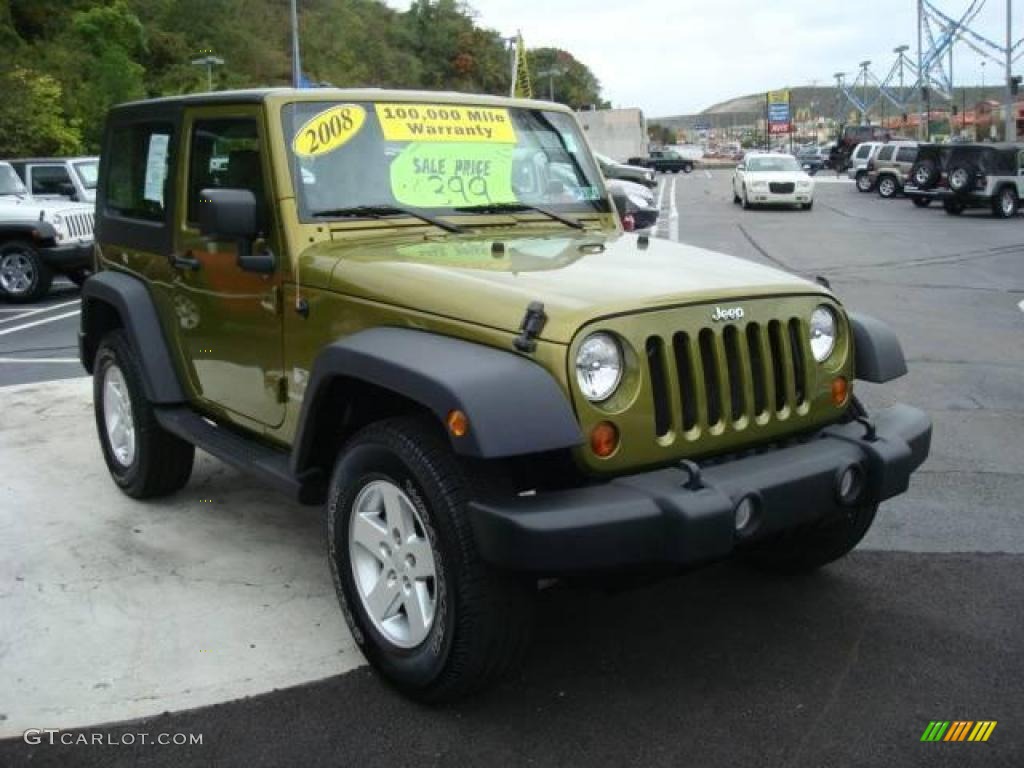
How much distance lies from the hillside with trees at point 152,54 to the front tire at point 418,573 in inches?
1097

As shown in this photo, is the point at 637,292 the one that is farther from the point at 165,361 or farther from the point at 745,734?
the point at 165,361

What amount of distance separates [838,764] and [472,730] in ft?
3.45

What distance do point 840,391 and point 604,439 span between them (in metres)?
1.06

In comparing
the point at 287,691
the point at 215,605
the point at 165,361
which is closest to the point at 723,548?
the point at 287,691

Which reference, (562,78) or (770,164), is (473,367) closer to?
(770,164)

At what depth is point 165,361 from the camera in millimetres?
5078

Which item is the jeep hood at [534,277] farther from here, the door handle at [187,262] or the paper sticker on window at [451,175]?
the door handle at [187,262]

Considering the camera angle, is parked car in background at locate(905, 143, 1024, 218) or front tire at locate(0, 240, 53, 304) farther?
parked car in background at locate(905, 143, 1024, 218)

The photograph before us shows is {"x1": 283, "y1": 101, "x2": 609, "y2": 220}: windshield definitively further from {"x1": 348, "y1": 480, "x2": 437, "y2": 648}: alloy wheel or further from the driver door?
{"x1": 348, "y1": 480, "x2": 437, "y2": 648}: alloy wheel

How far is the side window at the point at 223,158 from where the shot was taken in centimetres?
436

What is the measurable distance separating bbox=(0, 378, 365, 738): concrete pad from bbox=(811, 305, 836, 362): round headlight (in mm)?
1887

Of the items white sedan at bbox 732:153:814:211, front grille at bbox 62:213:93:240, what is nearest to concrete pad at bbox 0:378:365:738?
front grille at bbox 62:213:93:240

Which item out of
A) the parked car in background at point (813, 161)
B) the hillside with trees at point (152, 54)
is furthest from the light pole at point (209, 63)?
the parked car in background at point (813, 161)

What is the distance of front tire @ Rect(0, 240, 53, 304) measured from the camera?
554 inches
